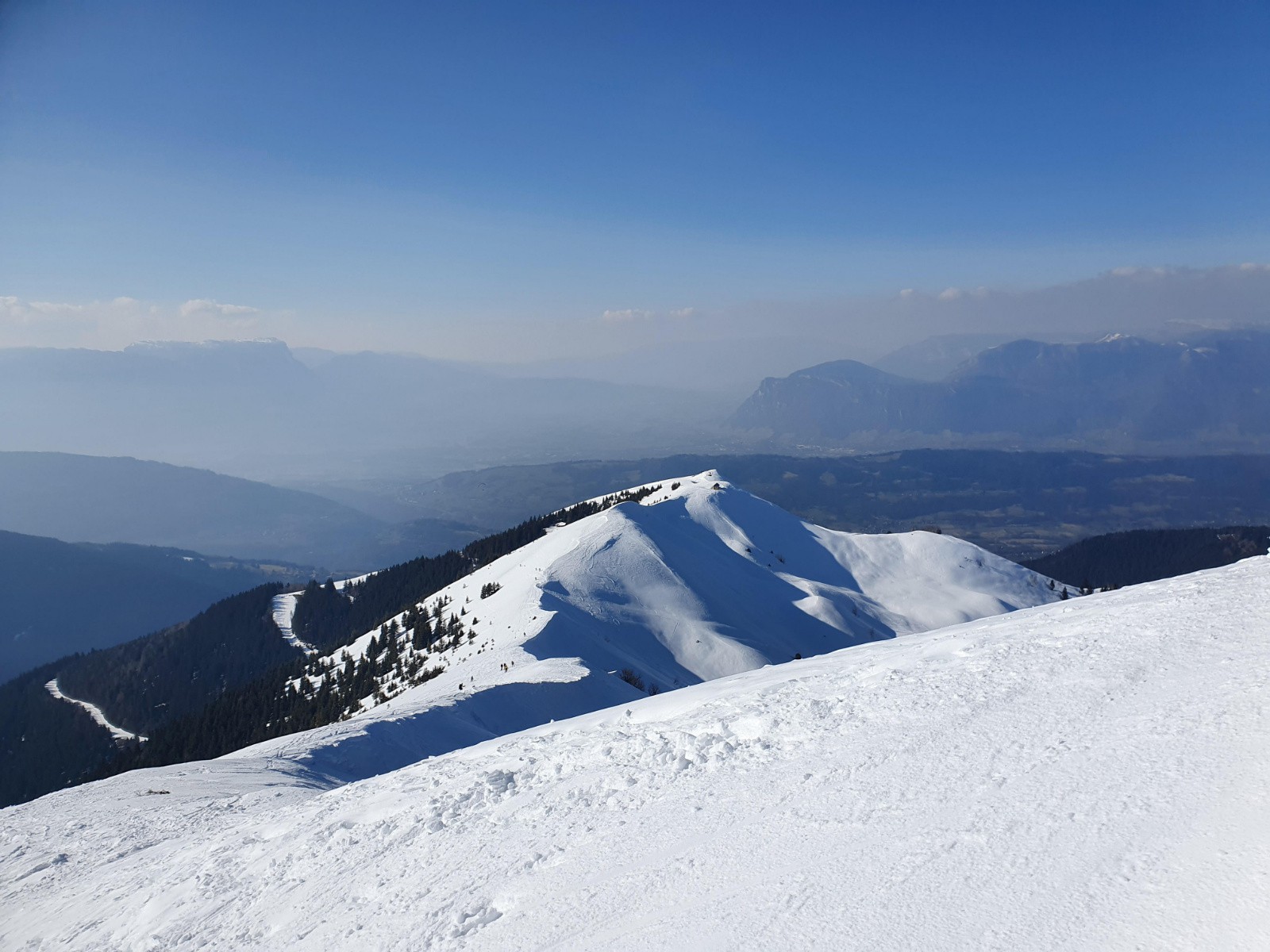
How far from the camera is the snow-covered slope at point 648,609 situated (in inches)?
1006

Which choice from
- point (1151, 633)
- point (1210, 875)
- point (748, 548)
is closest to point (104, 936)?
point (1210, 875)

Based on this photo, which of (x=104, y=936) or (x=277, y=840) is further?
(x=277, y=840)

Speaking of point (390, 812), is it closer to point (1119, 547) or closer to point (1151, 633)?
point (1151, 633)

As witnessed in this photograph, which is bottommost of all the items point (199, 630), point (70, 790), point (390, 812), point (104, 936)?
point (199, 630)

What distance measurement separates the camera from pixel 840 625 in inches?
2336

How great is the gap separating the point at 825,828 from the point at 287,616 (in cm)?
9719

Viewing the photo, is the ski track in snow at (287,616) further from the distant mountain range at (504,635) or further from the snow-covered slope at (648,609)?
the snow-covered slope at (648,609)

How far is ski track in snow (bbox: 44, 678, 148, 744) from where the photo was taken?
76375 millimetres

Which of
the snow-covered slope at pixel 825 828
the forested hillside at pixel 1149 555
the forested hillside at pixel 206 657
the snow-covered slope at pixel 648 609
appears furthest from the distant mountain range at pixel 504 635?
the forested hillside at pixel 1149 555

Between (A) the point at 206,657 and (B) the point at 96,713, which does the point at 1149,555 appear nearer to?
(A) the point at 206,657

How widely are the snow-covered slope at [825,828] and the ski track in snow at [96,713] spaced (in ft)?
252

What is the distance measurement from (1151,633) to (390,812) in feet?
39.1

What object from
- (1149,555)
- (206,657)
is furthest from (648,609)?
(1149,555)

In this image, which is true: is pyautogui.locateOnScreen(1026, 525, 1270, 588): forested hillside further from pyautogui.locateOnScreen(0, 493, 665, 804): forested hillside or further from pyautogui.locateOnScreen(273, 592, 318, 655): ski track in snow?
pyautogui.locateOnScreen(273, 592, 318, 655): ski track in snow
